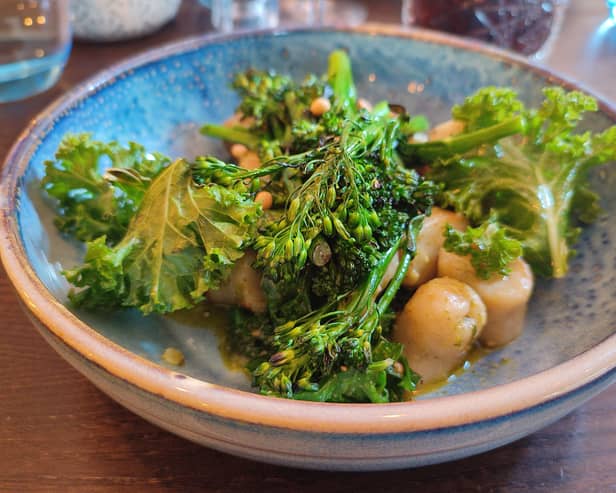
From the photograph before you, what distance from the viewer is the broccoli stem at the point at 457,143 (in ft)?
5.42

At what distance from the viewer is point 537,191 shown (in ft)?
5.47

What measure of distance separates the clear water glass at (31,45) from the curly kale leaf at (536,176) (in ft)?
5.93

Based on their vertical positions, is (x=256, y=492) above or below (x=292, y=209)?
below

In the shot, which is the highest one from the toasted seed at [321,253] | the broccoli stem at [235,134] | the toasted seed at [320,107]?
the toasted seed at [320,107]

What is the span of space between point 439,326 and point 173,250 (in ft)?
2.12

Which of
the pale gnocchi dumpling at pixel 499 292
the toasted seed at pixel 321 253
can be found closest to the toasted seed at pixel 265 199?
the toasted seed at pixel 321 253

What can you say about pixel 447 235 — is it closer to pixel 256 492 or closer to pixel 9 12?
pixel 256 492

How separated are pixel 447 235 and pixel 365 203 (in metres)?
0.31

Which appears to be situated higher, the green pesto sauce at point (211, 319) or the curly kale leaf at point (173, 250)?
the curly kale leaf at point (173, 250)

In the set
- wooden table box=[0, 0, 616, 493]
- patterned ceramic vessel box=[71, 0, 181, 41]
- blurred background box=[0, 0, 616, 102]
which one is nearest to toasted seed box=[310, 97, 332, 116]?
blurred background box=[0, 0, 616, 102]

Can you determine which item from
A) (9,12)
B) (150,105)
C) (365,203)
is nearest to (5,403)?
(365,203)

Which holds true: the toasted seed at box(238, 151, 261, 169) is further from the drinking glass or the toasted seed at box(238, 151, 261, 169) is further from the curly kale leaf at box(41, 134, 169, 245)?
the drinking glass

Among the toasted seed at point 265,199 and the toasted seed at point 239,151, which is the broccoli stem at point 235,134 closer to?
the toasted seed at point 239,151

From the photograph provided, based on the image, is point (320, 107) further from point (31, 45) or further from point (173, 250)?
point (31, 45)
